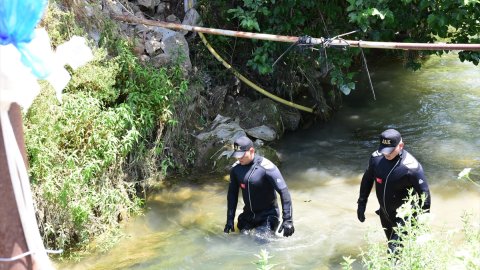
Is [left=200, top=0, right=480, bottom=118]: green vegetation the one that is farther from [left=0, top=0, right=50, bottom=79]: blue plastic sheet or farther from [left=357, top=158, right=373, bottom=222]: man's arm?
[left=0, top=0, right=50, bottom=79]: blue plastic sheet

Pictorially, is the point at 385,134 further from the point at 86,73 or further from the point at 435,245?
the point at 86,73

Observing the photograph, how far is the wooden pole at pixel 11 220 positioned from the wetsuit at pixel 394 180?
15.5 feet

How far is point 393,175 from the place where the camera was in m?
5.91

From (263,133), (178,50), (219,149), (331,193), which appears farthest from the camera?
(263,133)

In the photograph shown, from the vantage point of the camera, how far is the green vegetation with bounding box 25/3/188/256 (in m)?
7.04

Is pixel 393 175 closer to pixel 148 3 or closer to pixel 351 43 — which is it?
pixel 351 43

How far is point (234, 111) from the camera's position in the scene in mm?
10281

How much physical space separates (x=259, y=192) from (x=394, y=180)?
5.04ft

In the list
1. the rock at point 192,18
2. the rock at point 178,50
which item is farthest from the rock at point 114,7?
the rock at point 192,18

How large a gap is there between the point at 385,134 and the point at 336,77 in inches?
131

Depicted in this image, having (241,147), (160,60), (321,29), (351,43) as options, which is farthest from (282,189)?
(321,29)

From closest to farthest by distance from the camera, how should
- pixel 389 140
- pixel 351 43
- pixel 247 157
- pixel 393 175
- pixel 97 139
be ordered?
pixel 389 140 → pixel 393 175 → pixel 351 43 → pixel 247 157 → pixel 97 139

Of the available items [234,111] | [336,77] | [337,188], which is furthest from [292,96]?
[337,188]

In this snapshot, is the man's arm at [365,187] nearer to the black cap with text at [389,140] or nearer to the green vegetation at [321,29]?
the black cap with text at [389,140]
